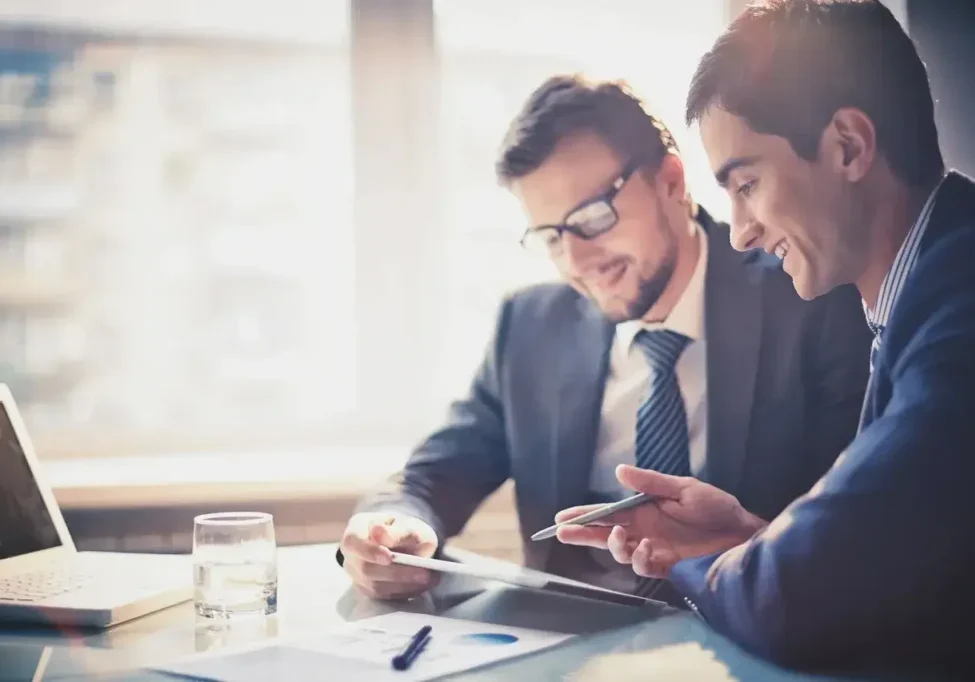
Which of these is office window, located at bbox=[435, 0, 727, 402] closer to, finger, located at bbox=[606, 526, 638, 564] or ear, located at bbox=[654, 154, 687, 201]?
ear, located at bbox=[654, 154, 687, 201]

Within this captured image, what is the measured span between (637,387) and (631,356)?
1.6 inches

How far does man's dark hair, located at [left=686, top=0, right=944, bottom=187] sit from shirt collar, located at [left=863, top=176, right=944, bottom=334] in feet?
0.12

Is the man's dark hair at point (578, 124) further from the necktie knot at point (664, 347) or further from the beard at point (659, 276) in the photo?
the necktie knot at point (664, 347)

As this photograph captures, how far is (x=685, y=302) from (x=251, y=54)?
0.74 m

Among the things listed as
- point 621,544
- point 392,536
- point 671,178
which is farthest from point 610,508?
point 671,178

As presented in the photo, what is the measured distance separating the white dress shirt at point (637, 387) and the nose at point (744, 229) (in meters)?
0.06

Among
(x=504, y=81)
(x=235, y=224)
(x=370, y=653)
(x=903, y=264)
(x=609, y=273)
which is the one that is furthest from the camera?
(x=235, y=224)

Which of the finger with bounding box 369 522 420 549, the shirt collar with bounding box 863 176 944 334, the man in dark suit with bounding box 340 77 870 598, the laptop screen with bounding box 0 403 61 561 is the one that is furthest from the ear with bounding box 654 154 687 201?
the laptop screen with bounding box 0 403 61 561

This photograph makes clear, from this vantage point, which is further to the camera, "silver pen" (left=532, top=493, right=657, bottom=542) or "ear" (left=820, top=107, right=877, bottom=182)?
"silver pen" (left=532, top=493, right=657, bottom=542)

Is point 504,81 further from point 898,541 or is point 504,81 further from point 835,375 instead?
point 898,541

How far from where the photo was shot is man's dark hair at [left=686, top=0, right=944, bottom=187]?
107cm

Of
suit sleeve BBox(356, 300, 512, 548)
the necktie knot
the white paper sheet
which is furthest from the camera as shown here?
suit sleeve BBox(356, 300, 512, 548)

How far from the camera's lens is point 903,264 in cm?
104

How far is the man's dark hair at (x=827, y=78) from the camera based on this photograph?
1071 mm
